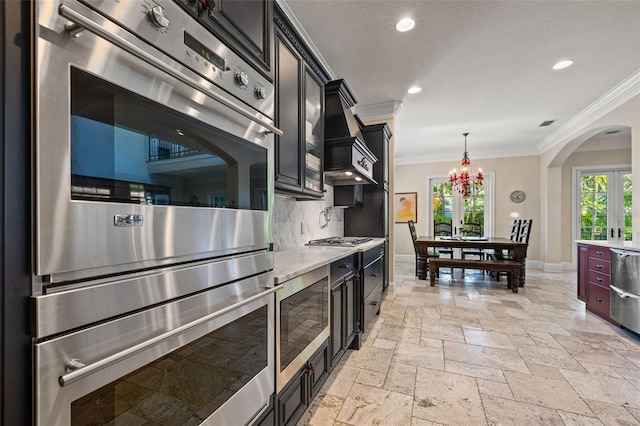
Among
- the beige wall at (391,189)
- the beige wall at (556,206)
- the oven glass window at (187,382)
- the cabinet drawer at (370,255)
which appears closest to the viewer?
the oven glass window at (187,382)

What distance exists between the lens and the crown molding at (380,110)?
4.20m

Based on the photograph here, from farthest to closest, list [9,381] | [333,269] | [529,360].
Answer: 1. [529,360]
2. [333,269]
3. [9,381]

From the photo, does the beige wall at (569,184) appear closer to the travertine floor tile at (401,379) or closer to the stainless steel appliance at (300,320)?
the travertine floor tile at (401,379)

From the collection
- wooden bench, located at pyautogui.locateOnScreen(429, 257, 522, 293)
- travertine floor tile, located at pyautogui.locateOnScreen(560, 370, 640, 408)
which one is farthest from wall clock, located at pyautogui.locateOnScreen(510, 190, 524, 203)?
travertine floor tile, located at pyautogui.locateOnScreen(560, 370, 640, 408)

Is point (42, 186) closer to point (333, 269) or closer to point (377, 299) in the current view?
point (333, 269)

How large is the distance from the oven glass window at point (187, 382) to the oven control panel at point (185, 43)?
835 mm

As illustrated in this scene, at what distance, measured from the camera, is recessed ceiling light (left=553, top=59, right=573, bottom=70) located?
308cm

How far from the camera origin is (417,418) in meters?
1.66

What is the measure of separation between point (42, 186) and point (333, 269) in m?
1.57

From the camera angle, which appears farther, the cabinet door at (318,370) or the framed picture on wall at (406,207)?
the framed picture on wall at (406,207)

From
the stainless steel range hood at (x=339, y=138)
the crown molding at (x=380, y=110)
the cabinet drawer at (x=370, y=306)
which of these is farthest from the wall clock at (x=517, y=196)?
the stainless steel range hood at (x=339, y=138)

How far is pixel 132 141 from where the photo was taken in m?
0.70

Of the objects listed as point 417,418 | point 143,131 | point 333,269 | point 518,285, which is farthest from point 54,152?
point 518,285

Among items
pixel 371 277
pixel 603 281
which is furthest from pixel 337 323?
pixel 603 281
